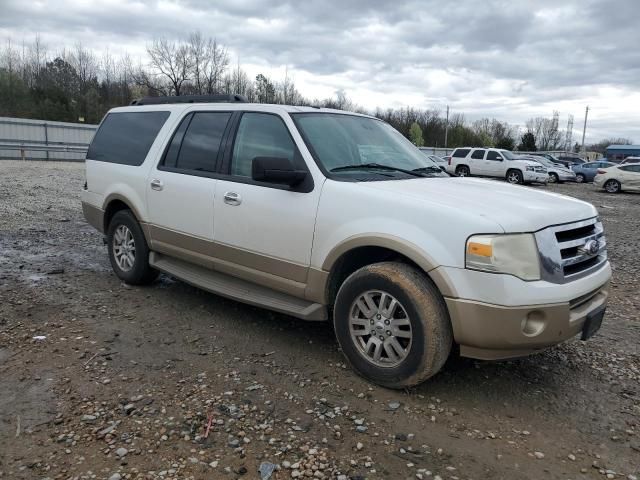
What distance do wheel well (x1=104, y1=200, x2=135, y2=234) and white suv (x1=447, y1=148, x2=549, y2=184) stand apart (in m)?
23.9

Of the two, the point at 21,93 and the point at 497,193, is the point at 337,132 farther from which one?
the point at 21,93

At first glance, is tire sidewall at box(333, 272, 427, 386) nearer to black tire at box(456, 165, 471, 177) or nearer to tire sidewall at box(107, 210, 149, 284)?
tire sidewall at box(107, 210, 149, 284)

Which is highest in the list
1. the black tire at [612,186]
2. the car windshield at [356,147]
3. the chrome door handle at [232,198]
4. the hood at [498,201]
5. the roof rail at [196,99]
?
the roof rail at [196,99]

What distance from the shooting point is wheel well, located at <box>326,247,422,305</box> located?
3.66 m

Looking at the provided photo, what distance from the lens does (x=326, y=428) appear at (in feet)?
10.0

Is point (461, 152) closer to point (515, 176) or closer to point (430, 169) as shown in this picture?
point (515, 176)

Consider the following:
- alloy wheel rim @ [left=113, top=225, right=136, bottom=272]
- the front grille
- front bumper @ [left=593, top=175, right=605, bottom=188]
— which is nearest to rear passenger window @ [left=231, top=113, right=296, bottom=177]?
alloy wheel rim @ [left=113, top=225, right=136, bottom=272]

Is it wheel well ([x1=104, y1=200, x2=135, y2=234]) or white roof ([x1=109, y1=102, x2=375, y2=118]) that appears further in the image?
wheel well ([x1=104, y1=200, x2=135, y2=234])

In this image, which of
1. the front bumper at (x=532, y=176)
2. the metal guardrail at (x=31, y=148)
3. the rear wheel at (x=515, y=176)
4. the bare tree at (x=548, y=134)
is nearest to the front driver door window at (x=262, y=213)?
the metal guardrail at (x=31, y=148)

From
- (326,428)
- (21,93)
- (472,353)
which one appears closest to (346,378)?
(326,428)

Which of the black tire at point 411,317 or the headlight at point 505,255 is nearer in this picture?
the headlight at point 505,255

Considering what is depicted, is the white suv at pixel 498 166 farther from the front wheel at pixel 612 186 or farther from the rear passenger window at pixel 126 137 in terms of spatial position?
the rear passenger window at pixel 126 137

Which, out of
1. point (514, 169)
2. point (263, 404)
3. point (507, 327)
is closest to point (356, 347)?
point (263, 404)

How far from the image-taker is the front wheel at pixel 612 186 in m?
24.4
